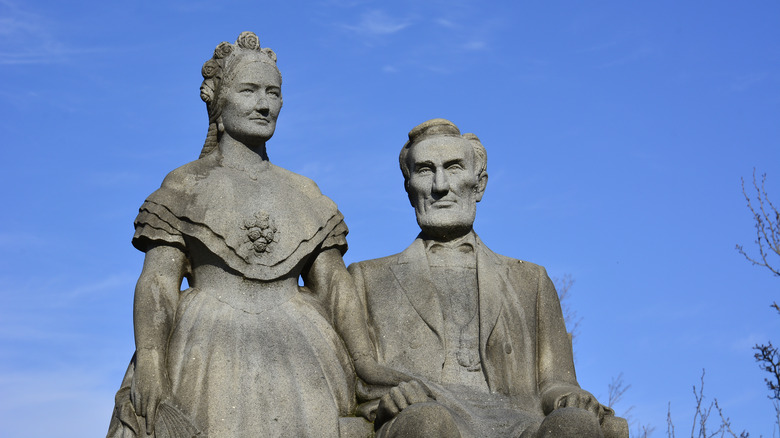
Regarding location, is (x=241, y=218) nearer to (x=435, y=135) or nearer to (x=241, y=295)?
(x=241, y=295)

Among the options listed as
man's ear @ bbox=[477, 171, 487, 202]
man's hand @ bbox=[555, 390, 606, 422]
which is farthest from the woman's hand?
man's ear @ bbox=[477, 171, 487, 202]

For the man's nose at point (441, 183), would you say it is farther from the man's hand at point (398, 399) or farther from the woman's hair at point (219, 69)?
the man's hand at point (398, 399)

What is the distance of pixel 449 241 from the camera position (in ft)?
46.2

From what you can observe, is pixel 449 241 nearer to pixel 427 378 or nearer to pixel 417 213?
pixel 417 213

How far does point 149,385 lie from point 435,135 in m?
3.52

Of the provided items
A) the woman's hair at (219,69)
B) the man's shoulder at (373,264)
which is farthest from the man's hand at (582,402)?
the woman's hair at (219,69)

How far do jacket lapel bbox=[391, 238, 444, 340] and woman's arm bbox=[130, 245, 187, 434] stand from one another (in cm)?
191

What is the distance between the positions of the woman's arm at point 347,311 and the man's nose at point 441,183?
1027 mm

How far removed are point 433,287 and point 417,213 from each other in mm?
736

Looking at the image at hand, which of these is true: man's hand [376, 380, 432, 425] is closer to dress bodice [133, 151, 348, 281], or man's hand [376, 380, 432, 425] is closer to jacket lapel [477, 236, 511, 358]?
jacket lapel [477, 236, 511, 358]

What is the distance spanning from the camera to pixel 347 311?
13430mm

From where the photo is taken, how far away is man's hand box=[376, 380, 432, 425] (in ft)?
40.9

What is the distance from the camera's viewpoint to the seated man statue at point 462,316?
12.9 m

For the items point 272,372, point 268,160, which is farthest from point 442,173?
point 272,372
